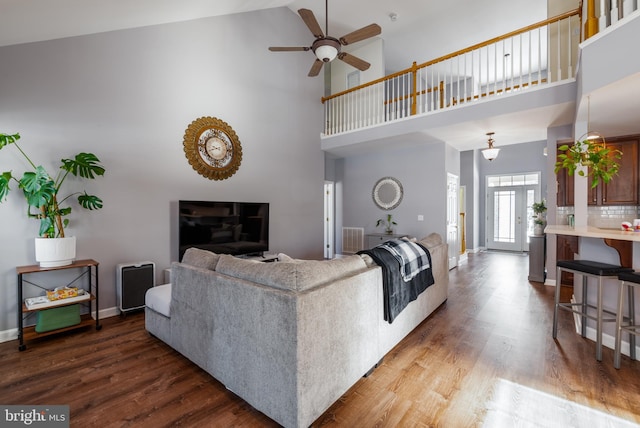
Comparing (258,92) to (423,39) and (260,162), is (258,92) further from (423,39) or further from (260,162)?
(423,39)

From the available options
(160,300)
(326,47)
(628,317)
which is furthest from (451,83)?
(160,300)

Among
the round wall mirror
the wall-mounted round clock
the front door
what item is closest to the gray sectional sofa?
the wall-mounted round clock

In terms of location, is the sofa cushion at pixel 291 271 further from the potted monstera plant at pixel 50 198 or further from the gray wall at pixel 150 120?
the gray wall at pixel 150 120

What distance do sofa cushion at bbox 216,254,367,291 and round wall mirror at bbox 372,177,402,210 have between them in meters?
4.37

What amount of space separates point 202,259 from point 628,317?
3617 mm

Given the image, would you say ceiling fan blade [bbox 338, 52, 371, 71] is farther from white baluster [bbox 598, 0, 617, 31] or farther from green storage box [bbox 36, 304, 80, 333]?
green storage box [bbox 36, 304, 80, 333]

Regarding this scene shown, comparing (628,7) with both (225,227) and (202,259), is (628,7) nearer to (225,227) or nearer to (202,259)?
(202,259)

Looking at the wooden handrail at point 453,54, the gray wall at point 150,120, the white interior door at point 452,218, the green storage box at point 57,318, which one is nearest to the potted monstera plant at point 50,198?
the gray wall at point 150,120

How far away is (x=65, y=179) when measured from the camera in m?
3.11

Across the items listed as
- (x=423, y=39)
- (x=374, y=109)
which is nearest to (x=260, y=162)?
(x=374, y=109)

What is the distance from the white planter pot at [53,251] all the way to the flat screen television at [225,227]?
1.17 meters

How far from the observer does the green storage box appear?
2732mm

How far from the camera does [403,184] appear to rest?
6176 mm

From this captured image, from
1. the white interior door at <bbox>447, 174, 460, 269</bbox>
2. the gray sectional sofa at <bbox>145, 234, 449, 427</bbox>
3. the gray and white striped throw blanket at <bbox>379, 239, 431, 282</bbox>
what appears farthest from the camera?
the white interior door at <bbox>447, 174, 460, 269</bbox>
